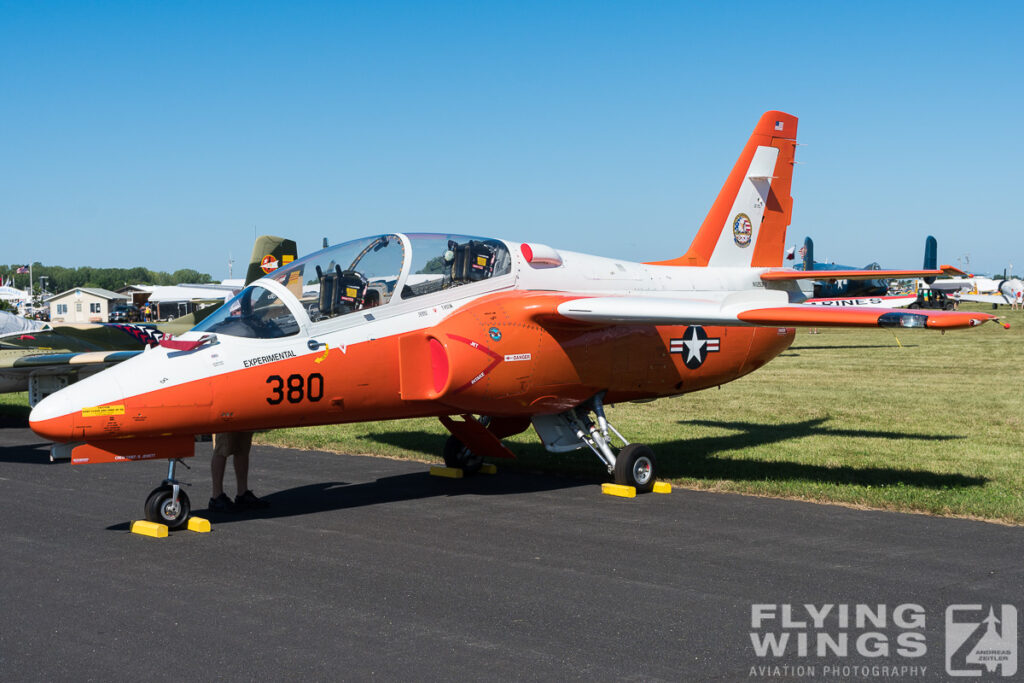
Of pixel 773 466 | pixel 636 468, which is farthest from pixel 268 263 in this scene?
pixel 773 466

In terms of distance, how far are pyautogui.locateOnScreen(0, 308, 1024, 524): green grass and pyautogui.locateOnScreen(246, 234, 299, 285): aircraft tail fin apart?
3284 millimetres

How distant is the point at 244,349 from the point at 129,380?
3.22ft

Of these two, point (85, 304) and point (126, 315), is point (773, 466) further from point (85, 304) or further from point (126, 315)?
point (85, 304)

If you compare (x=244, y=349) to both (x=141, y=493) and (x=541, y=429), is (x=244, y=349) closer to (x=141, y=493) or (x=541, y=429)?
(x=141, y=493)

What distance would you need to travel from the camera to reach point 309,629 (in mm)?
5539

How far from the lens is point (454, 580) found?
660 centimetres

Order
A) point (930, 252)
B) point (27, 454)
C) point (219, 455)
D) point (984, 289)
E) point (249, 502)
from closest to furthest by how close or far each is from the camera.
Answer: point (219, 455) → point (249, 502) → point (27, 454) → point (930, 252) → point (984, 289)

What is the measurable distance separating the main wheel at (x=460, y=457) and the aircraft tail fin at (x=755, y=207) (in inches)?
156

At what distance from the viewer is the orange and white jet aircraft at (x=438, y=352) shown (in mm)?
7766

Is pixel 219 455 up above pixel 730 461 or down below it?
above

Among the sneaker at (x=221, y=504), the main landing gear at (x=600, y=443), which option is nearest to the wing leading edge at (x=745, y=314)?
the main landing gear at (x=600, y=443)

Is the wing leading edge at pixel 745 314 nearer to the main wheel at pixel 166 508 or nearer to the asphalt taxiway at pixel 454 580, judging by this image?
the asphalt taxiway at pixel 454 580

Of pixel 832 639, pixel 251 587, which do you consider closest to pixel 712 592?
pixel 832 639

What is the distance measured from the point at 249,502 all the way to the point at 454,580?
3.44 meters
